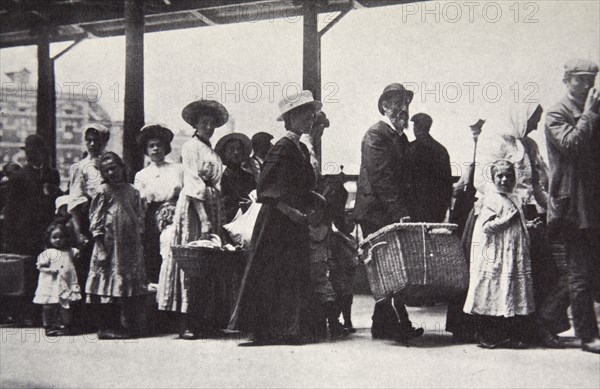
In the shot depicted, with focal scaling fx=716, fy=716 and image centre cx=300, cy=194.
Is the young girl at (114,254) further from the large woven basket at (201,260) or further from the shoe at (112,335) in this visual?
the large woven basket at (201,260)

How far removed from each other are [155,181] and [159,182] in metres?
0.03

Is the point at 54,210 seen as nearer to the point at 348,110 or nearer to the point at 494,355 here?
the point at 348,110

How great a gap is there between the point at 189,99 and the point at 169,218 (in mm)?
824

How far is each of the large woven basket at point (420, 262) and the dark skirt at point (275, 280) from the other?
0.48m

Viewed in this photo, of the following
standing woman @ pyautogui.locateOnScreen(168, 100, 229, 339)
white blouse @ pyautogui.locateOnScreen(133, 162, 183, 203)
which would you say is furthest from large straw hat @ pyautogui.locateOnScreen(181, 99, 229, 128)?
white blouse @ pyautogui.locateOnScreen(133, 162, 183, 203)

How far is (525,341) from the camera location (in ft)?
13.0

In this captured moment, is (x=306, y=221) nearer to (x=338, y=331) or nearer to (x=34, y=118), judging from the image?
(x=338, y=331)

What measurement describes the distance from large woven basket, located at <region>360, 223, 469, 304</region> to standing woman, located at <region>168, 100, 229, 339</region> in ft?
3.77

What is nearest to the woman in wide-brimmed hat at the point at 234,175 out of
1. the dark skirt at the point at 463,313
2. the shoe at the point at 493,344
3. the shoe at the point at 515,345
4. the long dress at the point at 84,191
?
the long dress at the point at 84,191

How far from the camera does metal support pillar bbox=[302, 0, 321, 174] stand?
13.3ft

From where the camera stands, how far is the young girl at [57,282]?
455 centimetres

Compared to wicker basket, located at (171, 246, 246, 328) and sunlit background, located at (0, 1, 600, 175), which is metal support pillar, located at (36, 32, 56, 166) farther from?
wicker basket, located at (171, 246, 246, 328)

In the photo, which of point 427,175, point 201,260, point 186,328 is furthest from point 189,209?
point 427,175

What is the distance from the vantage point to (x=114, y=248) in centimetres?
447
